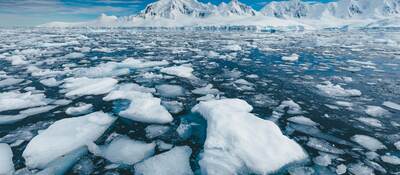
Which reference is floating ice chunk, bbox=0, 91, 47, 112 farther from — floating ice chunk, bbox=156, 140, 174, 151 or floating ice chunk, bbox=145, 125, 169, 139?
floating ice chunk, bbox=156, 140, 174, 151

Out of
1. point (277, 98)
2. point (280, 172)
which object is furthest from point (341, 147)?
point (277, 98)

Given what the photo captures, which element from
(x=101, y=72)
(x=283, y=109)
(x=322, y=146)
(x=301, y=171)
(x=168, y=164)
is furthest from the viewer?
(x=101, y=72)

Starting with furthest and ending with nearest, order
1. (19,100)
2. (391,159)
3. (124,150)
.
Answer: (19,100) → (124,150) → (391,159)

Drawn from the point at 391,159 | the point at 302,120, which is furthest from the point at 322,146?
the point at 302,120

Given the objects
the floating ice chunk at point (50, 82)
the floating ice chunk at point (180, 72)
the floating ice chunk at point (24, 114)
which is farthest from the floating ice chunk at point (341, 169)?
the floating ice chunk at point (50, 82)

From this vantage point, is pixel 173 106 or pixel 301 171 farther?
pixel 173 106

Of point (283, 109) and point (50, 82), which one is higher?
point (50, 82)

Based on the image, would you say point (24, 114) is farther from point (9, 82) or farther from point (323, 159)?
point (323, 159)

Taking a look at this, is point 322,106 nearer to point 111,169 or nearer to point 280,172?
point 280,172
